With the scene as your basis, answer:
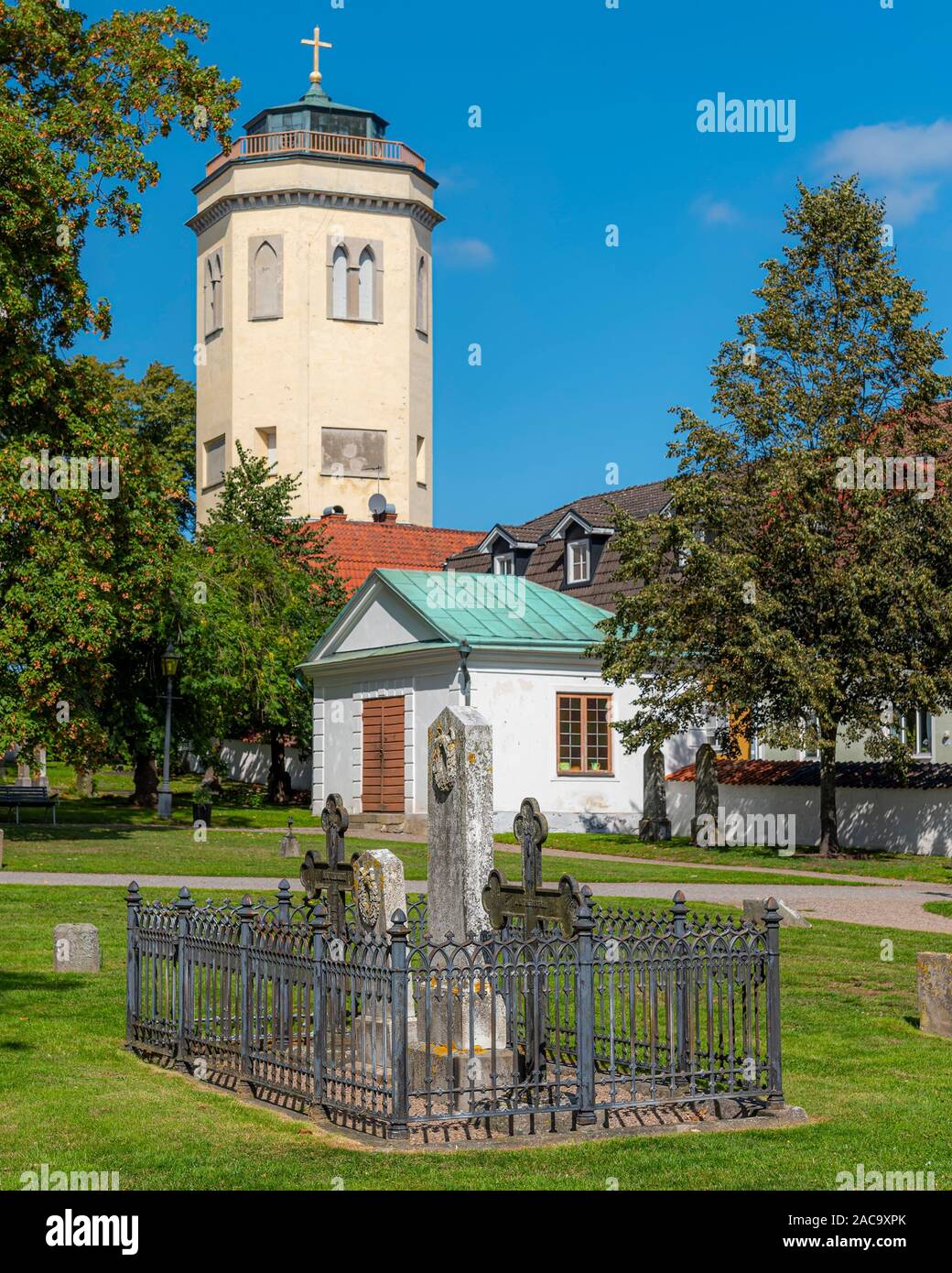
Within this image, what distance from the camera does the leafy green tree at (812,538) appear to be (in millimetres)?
29844

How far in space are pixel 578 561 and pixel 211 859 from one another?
20560mm

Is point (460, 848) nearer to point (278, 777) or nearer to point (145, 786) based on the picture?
point (145, 786)

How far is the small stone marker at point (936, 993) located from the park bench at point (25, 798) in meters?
24.0

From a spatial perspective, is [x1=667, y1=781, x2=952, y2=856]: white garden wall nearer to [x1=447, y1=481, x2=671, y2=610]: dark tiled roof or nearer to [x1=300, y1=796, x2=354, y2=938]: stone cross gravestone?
[x1=447, y1=481, x2=671, y2=610]: dark tiled roof

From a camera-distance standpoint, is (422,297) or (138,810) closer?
(138,810)

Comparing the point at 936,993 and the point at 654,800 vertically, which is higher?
the point at 654,800

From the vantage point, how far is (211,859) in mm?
25359

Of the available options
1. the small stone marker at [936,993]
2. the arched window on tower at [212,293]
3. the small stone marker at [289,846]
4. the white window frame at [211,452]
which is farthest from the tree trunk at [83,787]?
the small stone marker at [936,993]

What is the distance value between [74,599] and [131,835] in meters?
5.57

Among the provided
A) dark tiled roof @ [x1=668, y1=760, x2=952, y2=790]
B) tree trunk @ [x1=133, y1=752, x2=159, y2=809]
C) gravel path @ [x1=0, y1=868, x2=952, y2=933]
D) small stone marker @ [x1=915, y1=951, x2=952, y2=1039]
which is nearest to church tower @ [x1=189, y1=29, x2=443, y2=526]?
tree trunk @ [x1=133, y1=752, x2=159, y2=809]

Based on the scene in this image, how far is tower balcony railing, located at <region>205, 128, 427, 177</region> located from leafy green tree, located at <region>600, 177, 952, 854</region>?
101ft

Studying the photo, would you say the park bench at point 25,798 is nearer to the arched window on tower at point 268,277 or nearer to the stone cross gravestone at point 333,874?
the stone cross gravestone at point 333,874

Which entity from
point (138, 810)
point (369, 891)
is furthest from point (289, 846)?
point (369, 891)

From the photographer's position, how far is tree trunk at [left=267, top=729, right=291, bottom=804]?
48594 mm
